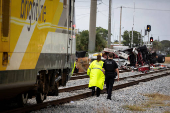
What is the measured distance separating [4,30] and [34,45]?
3.49 feet

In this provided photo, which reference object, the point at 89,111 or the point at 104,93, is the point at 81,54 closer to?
the point at 104,93

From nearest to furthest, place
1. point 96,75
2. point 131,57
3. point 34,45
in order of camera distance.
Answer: point 34,45 < point 96,75 < point 131,57

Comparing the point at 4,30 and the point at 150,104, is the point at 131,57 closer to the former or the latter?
the point at 150,104

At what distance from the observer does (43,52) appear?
6617 millimetres

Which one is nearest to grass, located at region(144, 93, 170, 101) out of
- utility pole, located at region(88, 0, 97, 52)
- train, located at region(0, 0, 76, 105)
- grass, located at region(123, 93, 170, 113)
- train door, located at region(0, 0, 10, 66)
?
grass, located at region(123, 93, 170, 113)

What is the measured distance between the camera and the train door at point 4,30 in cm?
511

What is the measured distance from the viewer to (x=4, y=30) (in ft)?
17.0

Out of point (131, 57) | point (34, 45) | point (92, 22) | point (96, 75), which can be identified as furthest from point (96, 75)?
point (92, 22)

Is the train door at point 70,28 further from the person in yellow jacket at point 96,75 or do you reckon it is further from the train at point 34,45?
the person in yellow jacket at point 96,75

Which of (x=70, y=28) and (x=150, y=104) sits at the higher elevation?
(x=70, y=28)

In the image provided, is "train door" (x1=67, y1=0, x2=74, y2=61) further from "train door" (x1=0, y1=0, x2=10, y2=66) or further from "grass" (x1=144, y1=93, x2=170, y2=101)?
"grass" (x1=144, y1=93, x2=170, y2=101)

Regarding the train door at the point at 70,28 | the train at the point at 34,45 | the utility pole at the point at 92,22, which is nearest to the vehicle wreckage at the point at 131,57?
the utility pole at the point at 92,22

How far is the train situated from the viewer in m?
5.30

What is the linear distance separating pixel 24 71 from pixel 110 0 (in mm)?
40377
